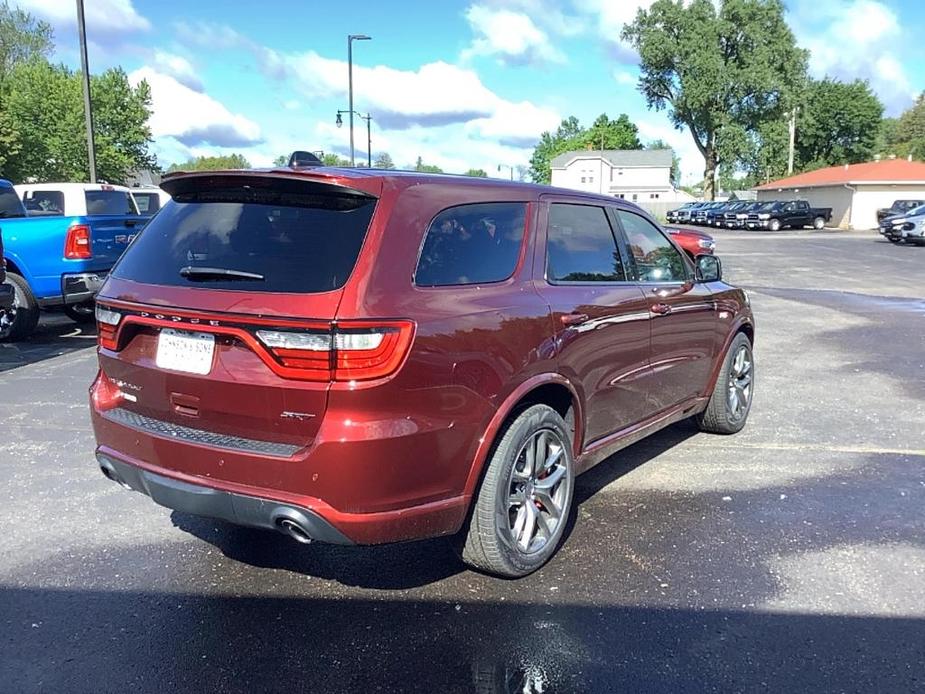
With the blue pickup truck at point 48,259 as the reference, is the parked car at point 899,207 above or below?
above

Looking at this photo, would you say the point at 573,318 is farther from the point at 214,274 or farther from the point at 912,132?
the point at 912,132

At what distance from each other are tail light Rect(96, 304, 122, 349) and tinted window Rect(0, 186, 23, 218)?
771 centimetres

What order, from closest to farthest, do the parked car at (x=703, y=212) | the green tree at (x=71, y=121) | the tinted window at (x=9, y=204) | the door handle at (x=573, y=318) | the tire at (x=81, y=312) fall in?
1. the door handle at (x=573, y=318)
2. the tinted window at (x=9, y=204)
3. the tire at (x=81, y=312)
4. the green tree at (x=71, y=121)
5. the parked car at (x=703, y=212)

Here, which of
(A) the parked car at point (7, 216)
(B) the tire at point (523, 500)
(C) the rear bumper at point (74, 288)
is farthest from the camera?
(C) the rear bumper at point (74, 288)

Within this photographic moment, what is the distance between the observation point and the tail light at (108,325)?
10.9ft

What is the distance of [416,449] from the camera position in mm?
2844

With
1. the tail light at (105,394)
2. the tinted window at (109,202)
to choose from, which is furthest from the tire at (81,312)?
the tail light at (105,394)

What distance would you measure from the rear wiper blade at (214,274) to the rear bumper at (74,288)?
23.8 ft

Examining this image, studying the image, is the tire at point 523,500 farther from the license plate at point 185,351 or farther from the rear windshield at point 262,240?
the license plate at point 185,351

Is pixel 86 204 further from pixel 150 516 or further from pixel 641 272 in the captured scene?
pixel 641 272

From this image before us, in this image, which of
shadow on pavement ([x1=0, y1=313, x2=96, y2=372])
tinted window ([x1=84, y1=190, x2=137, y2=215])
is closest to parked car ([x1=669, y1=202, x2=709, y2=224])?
tinted window ([x1=84, y1=190, x2=137, y2=215])

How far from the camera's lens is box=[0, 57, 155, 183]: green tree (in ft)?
125

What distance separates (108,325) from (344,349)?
4.42ft

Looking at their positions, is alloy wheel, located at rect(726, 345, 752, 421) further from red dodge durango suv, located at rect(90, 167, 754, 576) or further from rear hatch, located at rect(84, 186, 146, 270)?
rear hatch, located at rect(84, 186, 146, 270)
